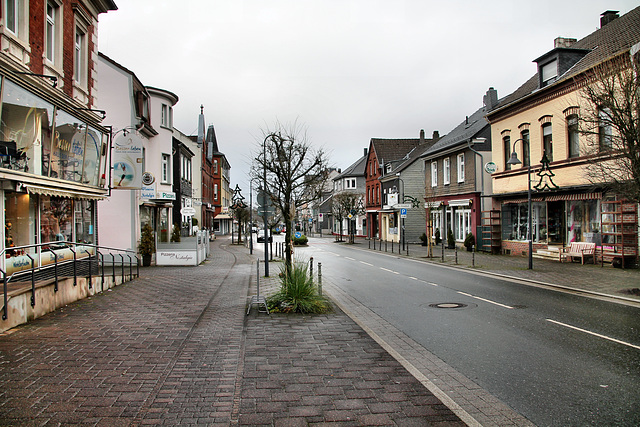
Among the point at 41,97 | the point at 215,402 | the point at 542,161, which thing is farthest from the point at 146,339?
the point at 542,161

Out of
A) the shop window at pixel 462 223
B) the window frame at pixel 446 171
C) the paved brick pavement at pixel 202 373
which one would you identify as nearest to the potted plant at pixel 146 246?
the paved brick pavement at pixel 202 373

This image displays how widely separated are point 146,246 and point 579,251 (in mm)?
19086

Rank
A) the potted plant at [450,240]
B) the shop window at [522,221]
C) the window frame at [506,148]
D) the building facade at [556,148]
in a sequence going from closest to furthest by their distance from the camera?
the building facade at [556,148]
the shop window at [522,221]
the window frame at [506,148]
the potted plant at [450,240]

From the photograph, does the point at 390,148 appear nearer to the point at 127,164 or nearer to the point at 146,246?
the point at 146,246

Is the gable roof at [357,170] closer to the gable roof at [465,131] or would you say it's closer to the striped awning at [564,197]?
the gable roof at [465,131]

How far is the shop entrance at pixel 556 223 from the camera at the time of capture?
71.3 feet

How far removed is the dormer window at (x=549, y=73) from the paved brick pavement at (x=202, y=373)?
61.6 ft

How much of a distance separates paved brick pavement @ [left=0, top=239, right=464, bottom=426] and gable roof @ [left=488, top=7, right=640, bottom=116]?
54.0 ft

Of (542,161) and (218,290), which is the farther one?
(542,161)

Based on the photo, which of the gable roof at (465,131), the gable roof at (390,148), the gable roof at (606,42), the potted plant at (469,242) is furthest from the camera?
the gable roof at (390,148)

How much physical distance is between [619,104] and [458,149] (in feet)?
67.3

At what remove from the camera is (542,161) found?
21.2 meters

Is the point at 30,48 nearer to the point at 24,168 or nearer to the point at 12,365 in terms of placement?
the point at 24,168

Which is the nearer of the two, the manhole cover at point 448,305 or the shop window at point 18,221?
the shop window at point 18,221
